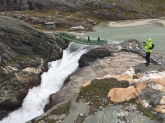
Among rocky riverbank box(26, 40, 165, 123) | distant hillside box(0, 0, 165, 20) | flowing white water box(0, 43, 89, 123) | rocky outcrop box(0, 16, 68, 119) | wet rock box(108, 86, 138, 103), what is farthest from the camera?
distant hillside box(0, 0, 165, 20)

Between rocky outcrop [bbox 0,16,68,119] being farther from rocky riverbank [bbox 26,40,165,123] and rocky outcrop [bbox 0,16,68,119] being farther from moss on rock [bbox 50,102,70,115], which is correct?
moss on rock [bbox 50,102,70,115]

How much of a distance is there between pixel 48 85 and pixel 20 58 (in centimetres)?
526

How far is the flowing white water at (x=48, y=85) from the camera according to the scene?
108 feet

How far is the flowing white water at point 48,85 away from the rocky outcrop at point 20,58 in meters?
0.82

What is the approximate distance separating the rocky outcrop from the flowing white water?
820 millimetres

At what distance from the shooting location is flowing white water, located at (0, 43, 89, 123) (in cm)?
3302

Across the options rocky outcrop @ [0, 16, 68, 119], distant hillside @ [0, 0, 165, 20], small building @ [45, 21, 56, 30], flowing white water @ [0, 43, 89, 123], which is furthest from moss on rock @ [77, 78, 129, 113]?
distant hillside @ [0, 0, 165, 20]

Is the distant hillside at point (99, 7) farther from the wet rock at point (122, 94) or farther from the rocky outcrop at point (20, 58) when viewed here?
the wet rock at point (122, 94)

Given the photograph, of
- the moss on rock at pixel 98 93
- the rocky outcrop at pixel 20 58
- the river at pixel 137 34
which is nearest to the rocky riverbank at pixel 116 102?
the moss on rock at pixel 98 93

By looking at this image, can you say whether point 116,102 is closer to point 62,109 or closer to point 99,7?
point 62,109

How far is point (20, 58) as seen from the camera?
3822 cm

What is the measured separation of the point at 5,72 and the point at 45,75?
23.0 ft

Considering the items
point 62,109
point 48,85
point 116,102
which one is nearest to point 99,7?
point 48,85

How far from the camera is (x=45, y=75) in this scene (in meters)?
40.3
